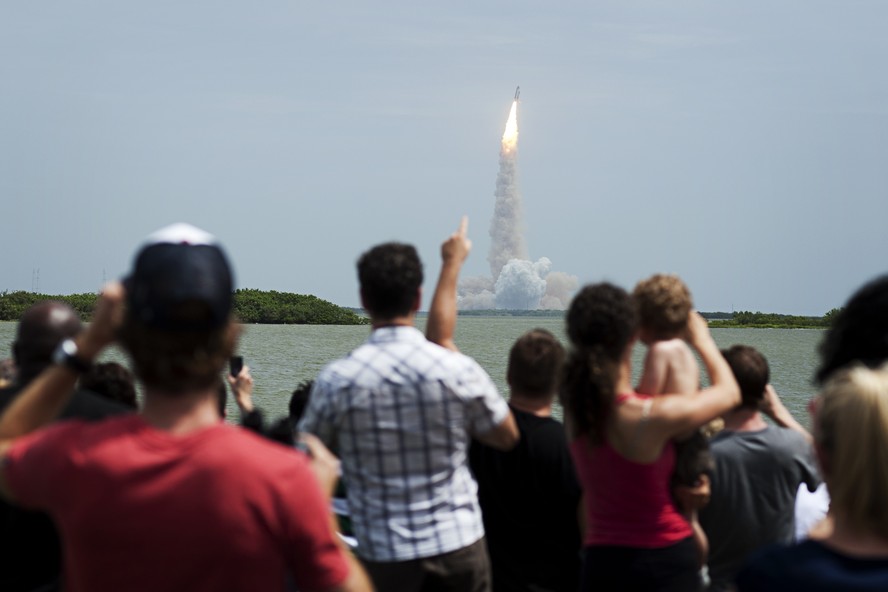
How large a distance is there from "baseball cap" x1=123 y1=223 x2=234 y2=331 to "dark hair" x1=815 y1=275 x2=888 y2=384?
6.12 feet

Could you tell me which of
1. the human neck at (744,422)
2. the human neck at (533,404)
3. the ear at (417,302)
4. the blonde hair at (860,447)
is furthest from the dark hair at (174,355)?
the human neck at (744,422)

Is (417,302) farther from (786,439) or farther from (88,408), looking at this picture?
(786,439)

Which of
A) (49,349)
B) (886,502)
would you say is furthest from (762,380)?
(49,349)

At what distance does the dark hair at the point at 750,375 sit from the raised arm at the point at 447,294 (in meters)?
1.56

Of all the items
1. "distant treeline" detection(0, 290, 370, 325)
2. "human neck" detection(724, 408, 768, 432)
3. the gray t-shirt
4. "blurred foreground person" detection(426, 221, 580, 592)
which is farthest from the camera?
"distant treeline" detection(0, 290, 370, 325)

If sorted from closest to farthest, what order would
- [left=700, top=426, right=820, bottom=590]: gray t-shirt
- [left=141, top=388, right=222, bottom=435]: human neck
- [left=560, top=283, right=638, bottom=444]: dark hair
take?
1. [left=141, top=388, right=222, bottom=435]: human neck
2. [left=560, top=283, right=638, bottom=444]: dark hair
3. [left=700, top=426, right=820, bottom=590]: gray t-shirt

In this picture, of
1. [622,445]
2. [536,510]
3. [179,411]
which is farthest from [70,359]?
[536,510]

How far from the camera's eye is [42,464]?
100 inches

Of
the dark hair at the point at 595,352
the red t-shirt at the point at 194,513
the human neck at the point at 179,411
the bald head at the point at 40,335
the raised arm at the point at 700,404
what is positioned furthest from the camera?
the dark hair at the point at 595,352

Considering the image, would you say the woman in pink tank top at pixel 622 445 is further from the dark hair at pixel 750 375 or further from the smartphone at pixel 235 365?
the smartphone at pixel 235 365

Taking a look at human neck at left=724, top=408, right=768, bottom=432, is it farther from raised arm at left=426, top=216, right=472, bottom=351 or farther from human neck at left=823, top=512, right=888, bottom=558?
human neck at left=823, top=512, right=888, bottom=558

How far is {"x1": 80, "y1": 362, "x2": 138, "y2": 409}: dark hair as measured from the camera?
5023 millimetres

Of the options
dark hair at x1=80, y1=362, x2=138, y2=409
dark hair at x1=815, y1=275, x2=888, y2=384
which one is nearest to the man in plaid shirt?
dark hair at x1=80, y1=362, x2=138, y2=409

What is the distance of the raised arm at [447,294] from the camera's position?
4.78 m
